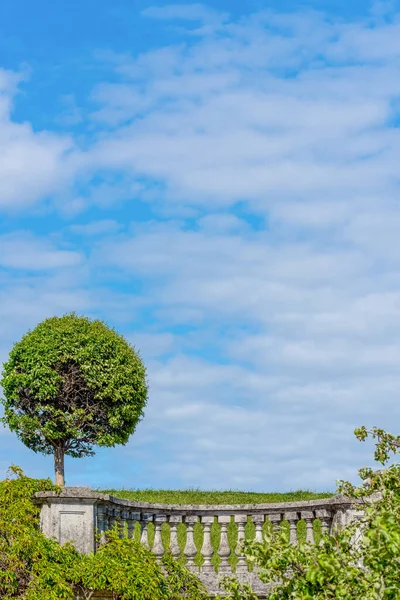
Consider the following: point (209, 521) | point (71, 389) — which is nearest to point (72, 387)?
point (71, 389)

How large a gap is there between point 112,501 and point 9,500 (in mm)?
1246

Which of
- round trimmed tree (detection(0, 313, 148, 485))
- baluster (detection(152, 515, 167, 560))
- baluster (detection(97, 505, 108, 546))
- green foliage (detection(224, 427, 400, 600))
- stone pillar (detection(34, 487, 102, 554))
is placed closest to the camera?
green foliage (detection(224, 427, 400, 600))

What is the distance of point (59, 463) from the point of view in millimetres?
23953

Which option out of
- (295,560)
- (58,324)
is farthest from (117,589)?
(58,324)

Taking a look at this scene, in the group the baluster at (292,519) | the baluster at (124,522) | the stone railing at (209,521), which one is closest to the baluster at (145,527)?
the stone railing at (209,521)

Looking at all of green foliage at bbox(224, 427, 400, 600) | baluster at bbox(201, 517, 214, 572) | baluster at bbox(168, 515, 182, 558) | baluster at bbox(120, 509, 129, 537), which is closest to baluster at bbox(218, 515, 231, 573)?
baluster at bbox(201, 517, 214, 572)

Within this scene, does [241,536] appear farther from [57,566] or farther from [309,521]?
[57,566]

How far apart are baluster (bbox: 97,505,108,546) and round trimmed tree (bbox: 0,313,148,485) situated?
43.0 feet

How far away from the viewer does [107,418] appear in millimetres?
24000

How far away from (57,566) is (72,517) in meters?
0.61

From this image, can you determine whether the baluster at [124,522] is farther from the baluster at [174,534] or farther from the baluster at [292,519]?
the baluster at [292,519]

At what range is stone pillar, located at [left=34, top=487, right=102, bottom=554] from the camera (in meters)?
9.94

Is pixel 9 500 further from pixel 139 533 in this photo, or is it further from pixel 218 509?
pixel 218 509

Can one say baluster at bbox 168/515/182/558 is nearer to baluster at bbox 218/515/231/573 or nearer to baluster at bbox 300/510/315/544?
baluster at bbox 218/515/231/573
